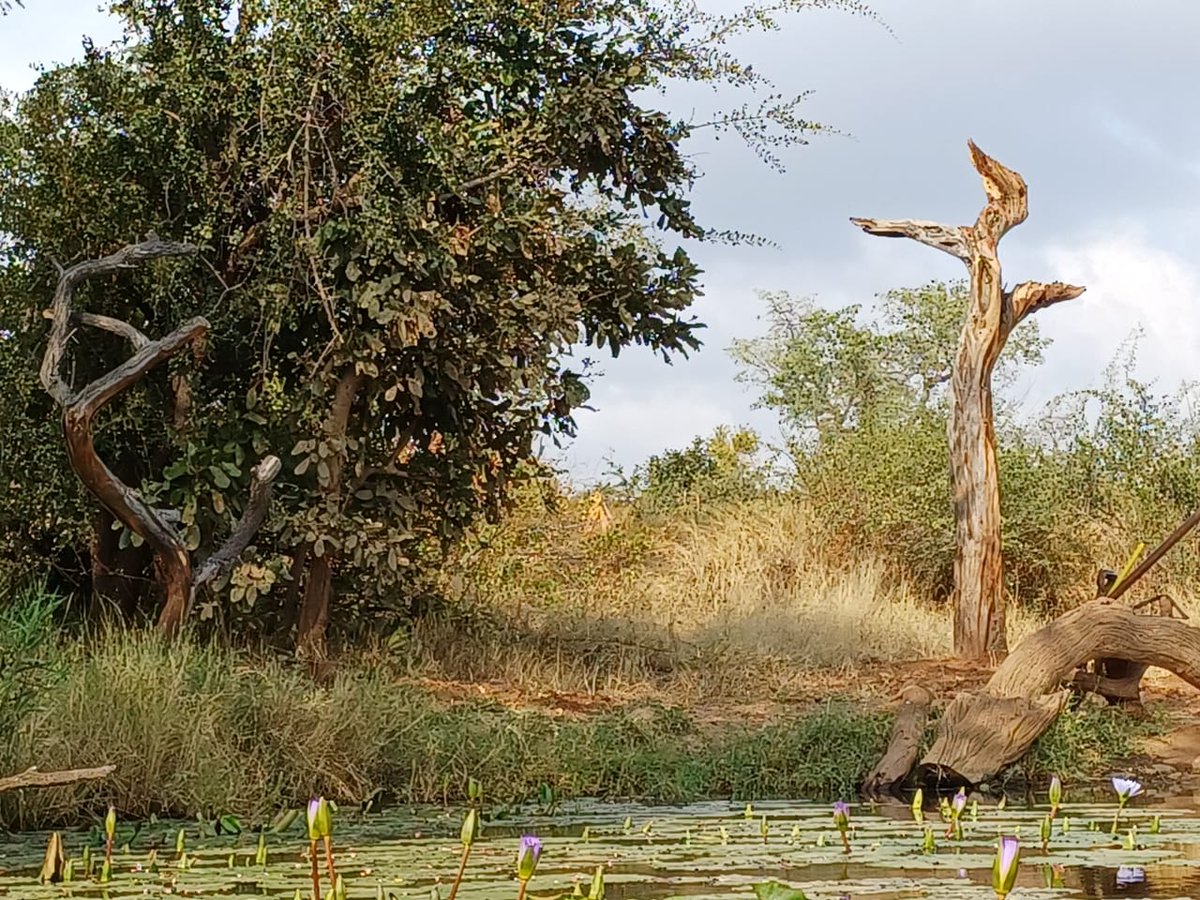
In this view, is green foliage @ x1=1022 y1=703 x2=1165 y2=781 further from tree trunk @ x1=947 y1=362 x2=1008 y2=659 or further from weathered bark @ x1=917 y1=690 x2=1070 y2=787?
tree trunk @ x1=947 y1=362 x2=1008 y2=659

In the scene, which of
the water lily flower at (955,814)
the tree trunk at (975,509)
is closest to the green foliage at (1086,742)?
the tree trunk at (975,509)

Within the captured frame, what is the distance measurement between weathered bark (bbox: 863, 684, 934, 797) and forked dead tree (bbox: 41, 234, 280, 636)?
12.2 feet

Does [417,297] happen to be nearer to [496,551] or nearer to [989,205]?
[496,551]

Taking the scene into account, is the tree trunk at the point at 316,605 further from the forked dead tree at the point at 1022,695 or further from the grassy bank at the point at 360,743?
the forked dead tree at the point at 1022,695

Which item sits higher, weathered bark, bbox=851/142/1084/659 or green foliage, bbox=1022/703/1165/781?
weathered bark, bbox=851/142/1084/659

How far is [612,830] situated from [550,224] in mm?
4688

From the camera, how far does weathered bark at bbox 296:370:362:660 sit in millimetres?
9609

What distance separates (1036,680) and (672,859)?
14.4ft

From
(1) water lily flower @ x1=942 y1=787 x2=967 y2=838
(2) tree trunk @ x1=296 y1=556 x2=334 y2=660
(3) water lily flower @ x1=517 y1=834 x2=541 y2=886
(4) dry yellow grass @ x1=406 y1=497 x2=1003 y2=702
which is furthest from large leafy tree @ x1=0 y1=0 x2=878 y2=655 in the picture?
(3) water lily flower @ x1=517 y1=834 x2=541 y2=886

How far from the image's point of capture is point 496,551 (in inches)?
543

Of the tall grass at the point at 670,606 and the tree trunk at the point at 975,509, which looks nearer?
the tall grass at the point at 670,606

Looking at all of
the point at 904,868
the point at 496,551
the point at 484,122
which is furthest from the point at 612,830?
the point at 496,551

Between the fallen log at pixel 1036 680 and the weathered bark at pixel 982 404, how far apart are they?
2724mm

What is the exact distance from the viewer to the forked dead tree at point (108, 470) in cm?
852
